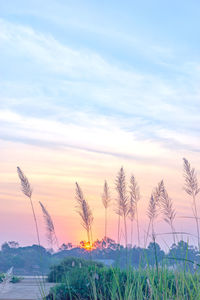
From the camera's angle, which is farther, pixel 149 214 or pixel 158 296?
pixel 149 214

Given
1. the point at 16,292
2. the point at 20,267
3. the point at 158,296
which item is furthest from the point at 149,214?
the point at 20,267

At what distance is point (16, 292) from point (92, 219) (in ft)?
24.2

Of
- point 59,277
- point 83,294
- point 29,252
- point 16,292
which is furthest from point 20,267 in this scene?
point 83,294

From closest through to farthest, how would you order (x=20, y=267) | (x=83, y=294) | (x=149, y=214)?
(x=149, y=214) < (x=83, y=294) < (x=20, y=267)

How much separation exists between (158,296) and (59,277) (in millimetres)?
10453

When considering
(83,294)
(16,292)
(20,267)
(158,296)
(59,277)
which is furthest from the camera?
(20,267)

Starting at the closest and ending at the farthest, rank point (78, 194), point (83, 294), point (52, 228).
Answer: point (78, 194) < point (52, 228) < point (83, 294)

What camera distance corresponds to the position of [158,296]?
13.0 feet

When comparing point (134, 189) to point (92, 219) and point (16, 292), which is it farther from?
point (16, 292)

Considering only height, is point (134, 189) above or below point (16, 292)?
above

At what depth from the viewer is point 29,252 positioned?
Answer: 3047 cm

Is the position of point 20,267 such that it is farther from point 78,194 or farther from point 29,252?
point 78,194

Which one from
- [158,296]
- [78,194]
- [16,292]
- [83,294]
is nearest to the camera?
[158,296]

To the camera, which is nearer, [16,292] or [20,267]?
[16,292]
